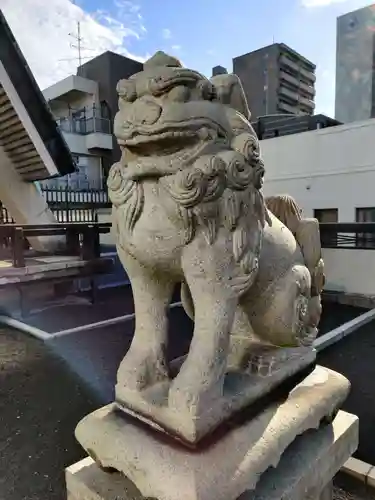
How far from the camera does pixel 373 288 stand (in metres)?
4.70

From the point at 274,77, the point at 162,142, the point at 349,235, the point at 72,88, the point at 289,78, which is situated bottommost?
the point at 349,235

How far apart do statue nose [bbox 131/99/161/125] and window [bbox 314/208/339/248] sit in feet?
15.0

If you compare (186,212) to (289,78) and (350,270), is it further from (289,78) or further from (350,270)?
(289,78)

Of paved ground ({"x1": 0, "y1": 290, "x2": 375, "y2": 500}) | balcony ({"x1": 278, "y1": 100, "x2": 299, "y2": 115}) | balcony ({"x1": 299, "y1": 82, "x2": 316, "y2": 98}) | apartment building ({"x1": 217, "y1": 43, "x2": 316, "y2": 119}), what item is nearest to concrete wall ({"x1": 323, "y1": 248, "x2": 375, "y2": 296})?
paved ground ({"x1": 0, "y1": 290, "x2": 375, "y2": 500})

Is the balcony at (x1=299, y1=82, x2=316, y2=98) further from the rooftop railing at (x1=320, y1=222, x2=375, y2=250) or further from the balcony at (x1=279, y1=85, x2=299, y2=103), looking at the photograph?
the rooftop railing at (x1=320, y1=222, x2=375, y2=250)

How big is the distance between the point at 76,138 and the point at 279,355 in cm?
1161

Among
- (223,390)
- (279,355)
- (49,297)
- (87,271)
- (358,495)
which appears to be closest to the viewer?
(223,390)

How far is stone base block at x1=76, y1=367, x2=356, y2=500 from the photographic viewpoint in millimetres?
882

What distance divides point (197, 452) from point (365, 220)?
5055 mm

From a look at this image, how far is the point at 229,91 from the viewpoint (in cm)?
96

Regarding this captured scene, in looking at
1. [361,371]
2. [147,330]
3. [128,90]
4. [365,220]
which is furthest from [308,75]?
[147,330]

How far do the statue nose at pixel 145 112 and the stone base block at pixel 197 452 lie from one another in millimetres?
793

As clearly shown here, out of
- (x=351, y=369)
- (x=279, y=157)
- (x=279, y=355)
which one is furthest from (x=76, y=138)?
(x=279, y=355)

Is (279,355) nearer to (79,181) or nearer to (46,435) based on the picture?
(46,435)
